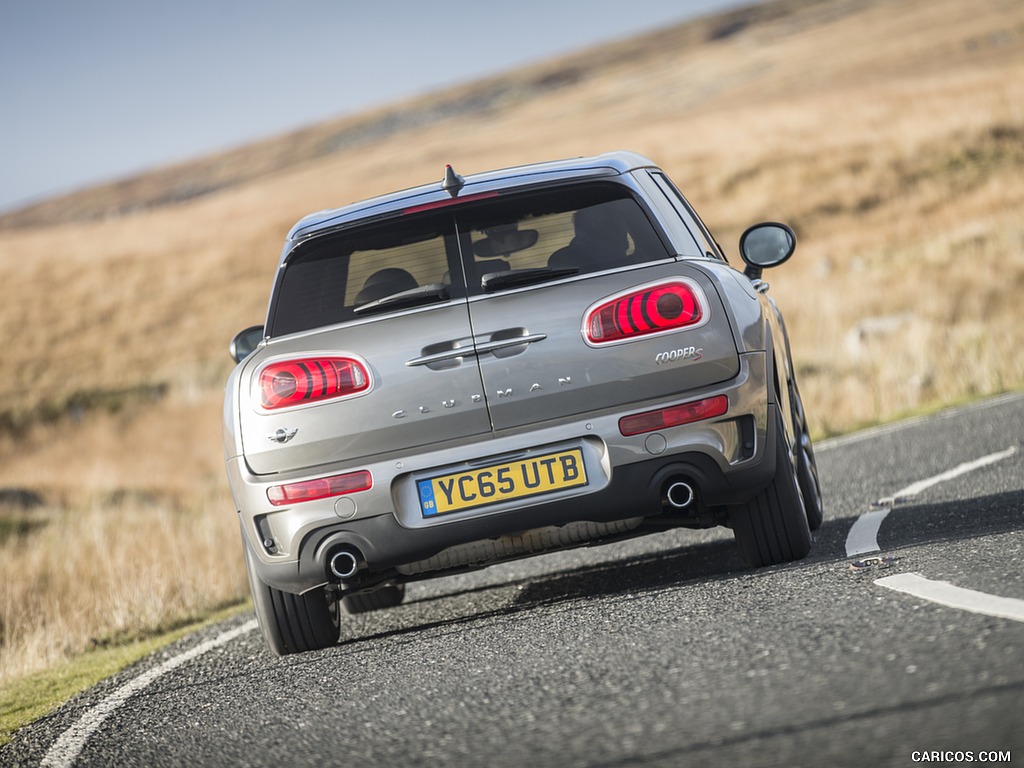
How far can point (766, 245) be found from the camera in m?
6.38

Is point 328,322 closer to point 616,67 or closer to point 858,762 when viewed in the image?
point 858,762

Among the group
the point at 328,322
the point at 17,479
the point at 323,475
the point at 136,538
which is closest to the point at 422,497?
the point at 323,475

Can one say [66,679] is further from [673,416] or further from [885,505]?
[885,505]

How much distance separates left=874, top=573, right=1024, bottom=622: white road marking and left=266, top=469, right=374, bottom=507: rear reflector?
1850mm

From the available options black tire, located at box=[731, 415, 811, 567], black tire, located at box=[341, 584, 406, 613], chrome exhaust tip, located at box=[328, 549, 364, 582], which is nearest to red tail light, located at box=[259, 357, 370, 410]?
chrome exhaust tip, located at box=[328, 549, 364, 582]

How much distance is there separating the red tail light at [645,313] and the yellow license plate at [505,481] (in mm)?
449

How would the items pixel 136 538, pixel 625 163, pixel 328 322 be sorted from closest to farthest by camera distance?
pixel 328 322, pixel 625 163, pixel 136 538

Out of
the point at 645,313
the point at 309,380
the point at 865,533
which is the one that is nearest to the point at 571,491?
the point at 645,313

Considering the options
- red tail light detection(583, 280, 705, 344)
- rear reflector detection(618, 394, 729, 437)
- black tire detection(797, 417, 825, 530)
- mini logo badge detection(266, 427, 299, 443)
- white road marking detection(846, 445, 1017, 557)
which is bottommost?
white road marking detection(846, 445, 1017, 557)

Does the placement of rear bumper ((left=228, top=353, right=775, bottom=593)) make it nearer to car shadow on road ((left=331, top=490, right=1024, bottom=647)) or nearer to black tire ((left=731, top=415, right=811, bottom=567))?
black tire ((left=731, top=415, right=811, bottom=567))

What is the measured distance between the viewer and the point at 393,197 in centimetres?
568

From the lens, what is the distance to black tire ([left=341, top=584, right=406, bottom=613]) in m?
6.77

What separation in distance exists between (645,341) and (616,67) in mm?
103460

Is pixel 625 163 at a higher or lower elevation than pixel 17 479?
higher
